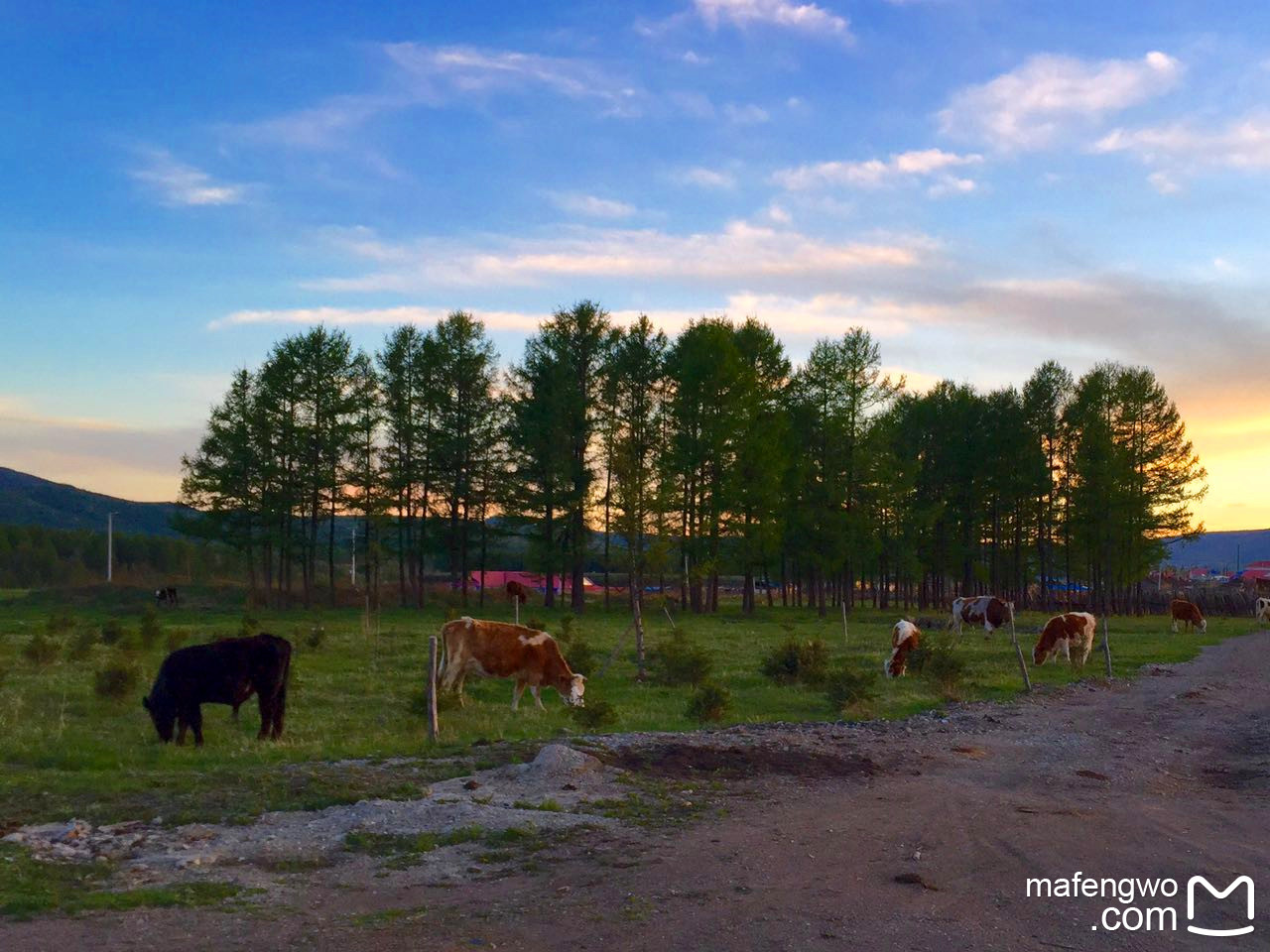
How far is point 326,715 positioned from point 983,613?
33669 mm

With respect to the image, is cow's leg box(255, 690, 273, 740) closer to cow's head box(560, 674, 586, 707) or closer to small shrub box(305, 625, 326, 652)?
cow's head box(560, 674, 586, 707)

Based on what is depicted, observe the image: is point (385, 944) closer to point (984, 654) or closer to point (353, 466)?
point (984, 654)

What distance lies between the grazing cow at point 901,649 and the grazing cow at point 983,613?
14.9 m

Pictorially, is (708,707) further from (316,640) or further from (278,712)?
(316,640)

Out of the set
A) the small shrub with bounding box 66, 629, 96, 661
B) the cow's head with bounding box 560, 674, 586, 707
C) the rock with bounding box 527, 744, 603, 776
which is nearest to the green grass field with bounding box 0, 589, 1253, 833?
the small shrub with bounding box 66, 629, 96, 661

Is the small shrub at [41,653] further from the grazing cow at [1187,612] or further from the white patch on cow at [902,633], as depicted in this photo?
the grazing cow at [1187,612]

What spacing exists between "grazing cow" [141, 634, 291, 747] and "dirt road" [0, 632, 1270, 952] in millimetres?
5399

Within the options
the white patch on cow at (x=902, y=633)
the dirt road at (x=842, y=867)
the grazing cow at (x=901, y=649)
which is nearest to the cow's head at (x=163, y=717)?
the dirt road at (x=842, y=867)

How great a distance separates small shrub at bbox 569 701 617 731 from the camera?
55.0ft

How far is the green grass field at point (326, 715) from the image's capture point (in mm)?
11258

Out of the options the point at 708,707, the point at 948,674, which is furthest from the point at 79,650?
the point at 948,674

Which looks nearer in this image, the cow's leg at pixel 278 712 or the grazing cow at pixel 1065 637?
the cow's leg at pixel 278 712

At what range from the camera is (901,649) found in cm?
2731

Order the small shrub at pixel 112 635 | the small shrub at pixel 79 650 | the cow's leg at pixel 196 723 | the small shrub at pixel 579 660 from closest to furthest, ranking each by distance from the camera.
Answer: the cow's leg at pixel 196 723 → the small shrub at pixel 579 660 → the small shrub at pixel 79 650 → the small shrub at pixel 112 635
